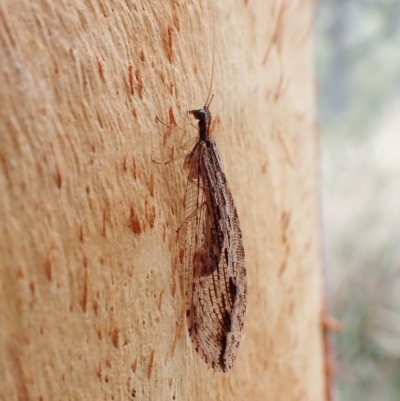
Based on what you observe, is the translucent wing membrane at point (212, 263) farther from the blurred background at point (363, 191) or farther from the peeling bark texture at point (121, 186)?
the blurred background at point (363, 191)

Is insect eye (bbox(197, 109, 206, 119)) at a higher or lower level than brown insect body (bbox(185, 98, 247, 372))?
higher

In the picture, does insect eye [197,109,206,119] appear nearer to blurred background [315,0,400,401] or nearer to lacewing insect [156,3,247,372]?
lacewing insect [156,3,247,372]

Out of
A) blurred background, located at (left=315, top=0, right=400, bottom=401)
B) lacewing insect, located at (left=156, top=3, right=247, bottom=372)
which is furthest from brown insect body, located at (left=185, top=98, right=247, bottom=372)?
blurred background, located at (left=315, top=0, right=400, bottom=401)

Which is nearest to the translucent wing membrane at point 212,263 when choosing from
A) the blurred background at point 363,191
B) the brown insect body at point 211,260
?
the brown insect body at point 211,260

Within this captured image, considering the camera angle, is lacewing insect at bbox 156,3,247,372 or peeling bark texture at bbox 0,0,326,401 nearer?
peeling bark texture at bbox 0,0,326,401

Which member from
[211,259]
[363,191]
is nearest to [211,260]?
[211,259]

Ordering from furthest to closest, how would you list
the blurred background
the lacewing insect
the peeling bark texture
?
the blurred background
the lacewing insect
the peeling bark texture

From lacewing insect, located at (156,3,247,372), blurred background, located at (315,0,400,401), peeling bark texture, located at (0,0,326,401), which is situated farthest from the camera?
blurred background, located at (315,0,400,401)
